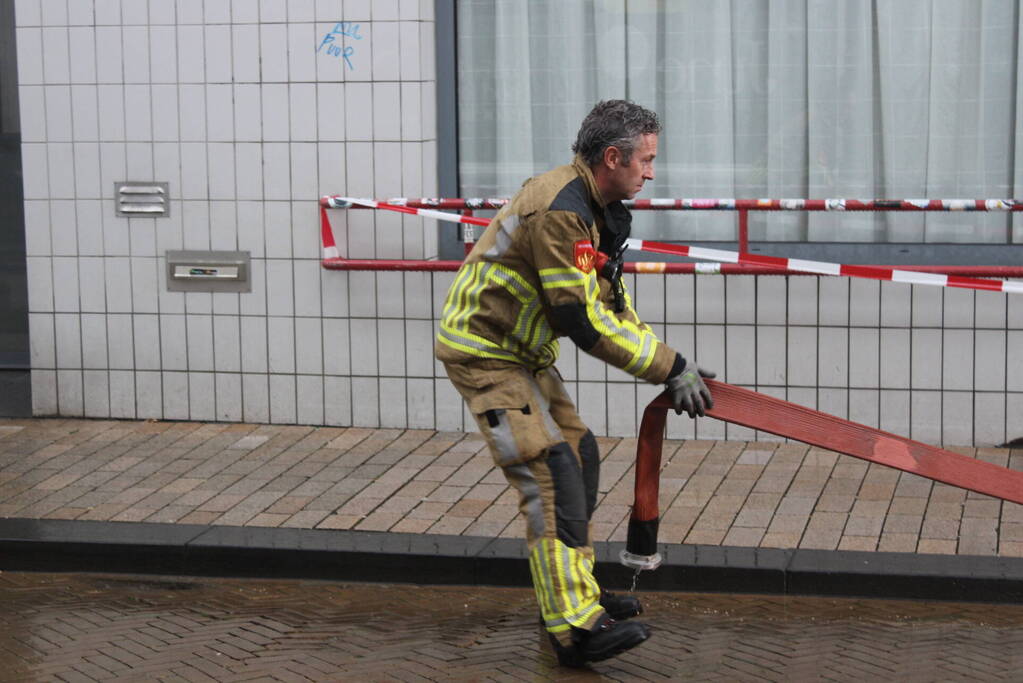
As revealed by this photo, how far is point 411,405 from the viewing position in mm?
8383

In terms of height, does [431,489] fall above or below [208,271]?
below

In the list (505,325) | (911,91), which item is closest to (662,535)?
(505,325)

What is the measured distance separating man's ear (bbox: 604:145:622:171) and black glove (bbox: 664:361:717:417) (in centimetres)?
66

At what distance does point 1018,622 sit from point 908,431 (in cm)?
241

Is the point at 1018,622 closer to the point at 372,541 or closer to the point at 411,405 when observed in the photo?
the point at 372,541

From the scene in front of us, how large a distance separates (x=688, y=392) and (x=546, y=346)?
0.50 metres

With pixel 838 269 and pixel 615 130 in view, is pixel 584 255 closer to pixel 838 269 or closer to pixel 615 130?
pixel 615 130

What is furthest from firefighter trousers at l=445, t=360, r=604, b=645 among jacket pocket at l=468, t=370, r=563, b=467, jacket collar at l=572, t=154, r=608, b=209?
jacket collar at l=572, t=154, r=608, b=209

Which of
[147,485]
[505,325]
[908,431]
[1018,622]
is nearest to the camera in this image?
[505,325]

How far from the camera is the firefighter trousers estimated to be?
16.2ft

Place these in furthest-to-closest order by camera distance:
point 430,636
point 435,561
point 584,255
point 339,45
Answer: point 339,45 < point 435,561 < point 430,636 < point 584,255

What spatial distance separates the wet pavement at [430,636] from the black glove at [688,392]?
0.86 metres

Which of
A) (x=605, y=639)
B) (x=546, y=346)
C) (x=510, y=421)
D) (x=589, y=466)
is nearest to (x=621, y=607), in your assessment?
(x=605, y=639)

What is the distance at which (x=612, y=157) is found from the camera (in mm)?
4930
